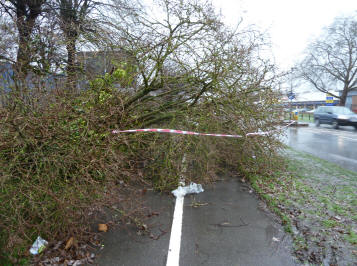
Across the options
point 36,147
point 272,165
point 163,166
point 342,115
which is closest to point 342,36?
point 342,115

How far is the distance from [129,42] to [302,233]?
4.92 metres

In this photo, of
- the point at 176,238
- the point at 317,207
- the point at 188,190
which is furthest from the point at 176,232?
the point at 317,207

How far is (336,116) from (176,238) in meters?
21.4

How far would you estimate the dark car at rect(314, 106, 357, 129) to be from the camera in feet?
66.4

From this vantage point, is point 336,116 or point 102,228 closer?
point 102,228

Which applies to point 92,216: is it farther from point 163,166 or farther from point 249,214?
point 249,214

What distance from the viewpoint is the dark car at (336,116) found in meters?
20.3

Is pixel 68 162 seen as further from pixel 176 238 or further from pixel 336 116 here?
pixel 336 116

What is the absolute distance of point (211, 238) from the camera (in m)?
3.80

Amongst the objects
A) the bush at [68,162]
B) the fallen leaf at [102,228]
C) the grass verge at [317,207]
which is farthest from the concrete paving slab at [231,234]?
the fallen leaf at [102,228]

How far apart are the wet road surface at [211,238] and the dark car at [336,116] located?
18.5m

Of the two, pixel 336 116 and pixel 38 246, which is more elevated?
pixel 336 116

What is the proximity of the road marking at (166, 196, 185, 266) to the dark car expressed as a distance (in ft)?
63.4

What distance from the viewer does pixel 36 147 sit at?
3637 millimetres
